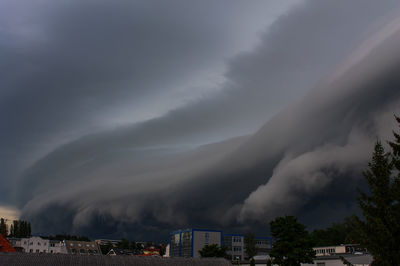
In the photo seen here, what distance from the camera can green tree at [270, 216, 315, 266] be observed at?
82.9 m

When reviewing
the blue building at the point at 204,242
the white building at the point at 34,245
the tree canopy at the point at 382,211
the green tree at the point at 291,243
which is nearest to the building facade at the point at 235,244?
the blue building at the point at 204,242

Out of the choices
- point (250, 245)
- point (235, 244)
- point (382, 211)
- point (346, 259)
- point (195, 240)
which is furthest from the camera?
point (235, 244)

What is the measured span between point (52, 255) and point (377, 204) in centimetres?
5694

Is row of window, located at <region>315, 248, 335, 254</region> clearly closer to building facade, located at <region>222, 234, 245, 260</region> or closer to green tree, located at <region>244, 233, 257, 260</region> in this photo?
green tree, located at <region>244, 233, 257, 260</region>

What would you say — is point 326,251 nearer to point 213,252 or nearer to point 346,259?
point 213,252

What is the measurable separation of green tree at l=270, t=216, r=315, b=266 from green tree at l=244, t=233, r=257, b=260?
104561mm

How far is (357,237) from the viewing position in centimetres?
3177

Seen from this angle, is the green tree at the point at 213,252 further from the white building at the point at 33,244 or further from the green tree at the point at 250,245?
the white building at the point at 33,244

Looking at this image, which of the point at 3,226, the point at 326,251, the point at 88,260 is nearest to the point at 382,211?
the point at 88,260

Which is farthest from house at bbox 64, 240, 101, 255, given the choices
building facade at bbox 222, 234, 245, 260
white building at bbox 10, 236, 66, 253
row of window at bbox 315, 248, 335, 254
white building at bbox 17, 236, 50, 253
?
row of window at bbox 315, 248, 335, 254

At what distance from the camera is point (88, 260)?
69.6 meters

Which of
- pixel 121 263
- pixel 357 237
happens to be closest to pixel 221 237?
pixel 121 263

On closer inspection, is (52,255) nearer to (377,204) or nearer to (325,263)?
(377,204)

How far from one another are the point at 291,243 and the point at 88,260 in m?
42.4
